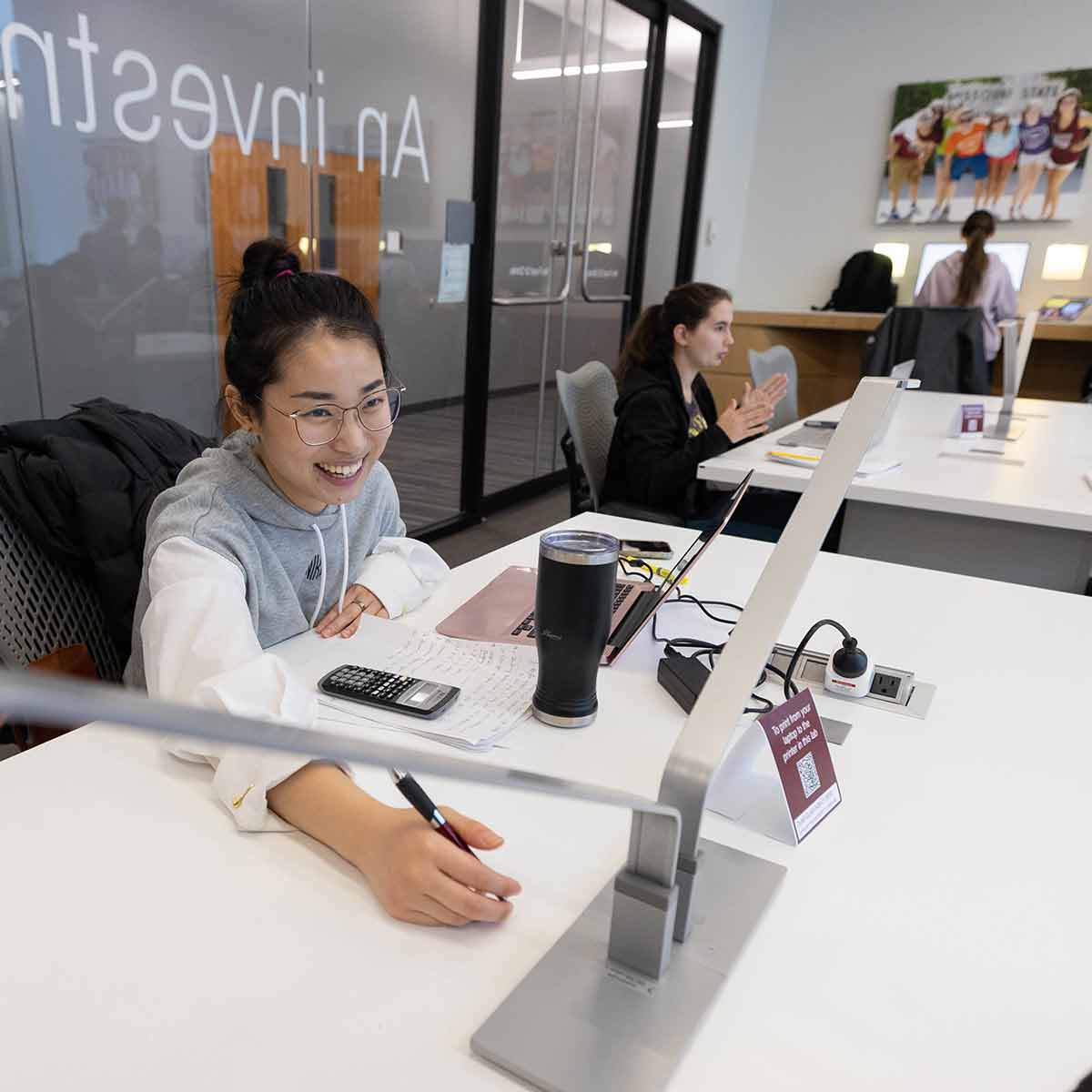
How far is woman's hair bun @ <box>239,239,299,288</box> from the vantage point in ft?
4.09

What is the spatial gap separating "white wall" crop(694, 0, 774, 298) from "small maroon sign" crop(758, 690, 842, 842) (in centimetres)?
525

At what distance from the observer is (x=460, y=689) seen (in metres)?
0.93

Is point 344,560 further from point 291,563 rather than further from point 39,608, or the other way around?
point 39,608

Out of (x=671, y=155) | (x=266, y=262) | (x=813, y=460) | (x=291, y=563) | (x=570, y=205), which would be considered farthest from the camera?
(x=671, y=155)

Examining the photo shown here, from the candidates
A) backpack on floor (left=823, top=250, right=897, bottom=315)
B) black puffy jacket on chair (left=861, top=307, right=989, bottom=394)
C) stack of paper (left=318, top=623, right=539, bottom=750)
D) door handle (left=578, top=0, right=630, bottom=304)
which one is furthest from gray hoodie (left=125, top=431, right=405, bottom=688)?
backpack on floor (left=823, top=250, right=897, bottom=315)

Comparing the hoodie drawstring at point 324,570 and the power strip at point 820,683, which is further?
the hoodie drawstring at point 324,570

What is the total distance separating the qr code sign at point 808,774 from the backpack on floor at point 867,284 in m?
5.65

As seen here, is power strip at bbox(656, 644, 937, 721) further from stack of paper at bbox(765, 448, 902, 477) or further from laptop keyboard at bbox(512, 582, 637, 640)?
stack of paper at bbox(765, 448, 902, 477)

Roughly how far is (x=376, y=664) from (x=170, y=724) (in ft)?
2.39

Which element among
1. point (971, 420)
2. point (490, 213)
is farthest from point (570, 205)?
point (971, 420)

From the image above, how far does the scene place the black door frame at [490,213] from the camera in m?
3.34

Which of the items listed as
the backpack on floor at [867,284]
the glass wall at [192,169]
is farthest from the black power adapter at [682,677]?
the backpack on floor at [867,284]

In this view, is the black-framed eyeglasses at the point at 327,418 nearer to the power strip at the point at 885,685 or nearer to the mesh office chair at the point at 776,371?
the power strip at the point at 885,685

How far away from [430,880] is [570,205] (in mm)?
3913
